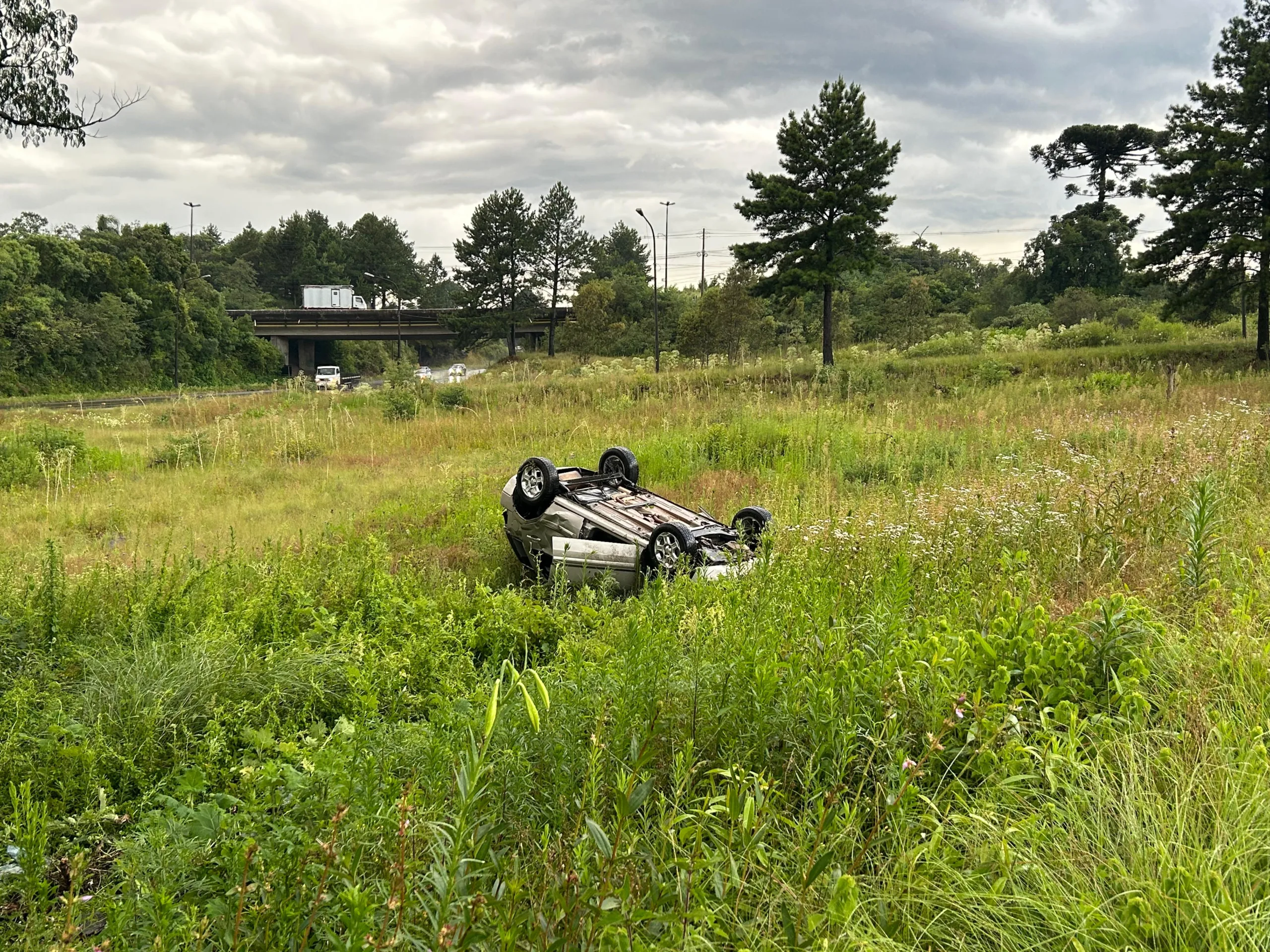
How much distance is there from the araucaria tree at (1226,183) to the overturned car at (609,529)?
22487 millimetres

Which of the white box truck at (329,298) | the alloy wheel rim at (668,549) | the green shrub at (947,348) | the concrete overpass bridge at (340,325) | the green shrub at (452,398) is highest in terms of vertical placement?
the white box truck at (329,298)

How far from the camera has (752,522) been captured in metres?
6.79

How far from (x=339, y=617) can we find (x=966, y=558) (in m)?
4.43

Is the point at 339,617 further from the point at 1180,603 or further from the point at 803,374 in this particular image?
the point at 803,374

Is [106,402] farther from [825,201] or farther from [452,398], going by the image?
[825,201]

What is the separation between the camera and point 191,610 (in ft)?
17.5

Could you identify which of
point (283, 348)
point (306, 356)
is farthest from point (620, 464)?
point (306, 356)

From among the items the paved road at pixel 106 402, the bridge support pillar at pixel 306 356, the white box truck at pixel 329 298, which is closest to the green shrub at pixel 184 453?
the paved road at pixel 106 402

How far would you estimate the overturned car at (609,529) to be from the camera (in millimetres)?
5984

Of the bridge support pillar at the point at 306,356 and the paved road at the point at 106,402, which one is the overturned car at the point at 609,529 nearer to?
the paved road at the point at 106,402

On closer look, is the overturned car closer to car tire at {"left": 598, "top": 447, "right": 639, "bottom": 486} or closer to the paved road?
car tire at {"left": 598, "top": 447, "right": 639, "bottom": 486}

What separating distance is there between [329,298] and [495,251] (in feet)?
67.5

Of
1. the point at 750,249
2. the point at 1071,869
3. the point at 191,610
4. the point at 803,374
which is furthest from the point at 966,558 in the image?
the point at 750,249

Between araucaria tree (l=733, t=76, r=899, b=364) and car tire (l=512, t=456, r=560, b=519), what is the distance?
2221 cm
